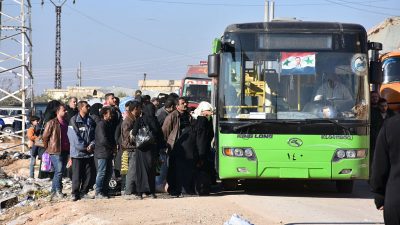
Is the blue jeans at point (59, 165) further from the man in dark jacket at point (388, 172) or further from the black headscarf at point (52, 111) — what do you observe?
the man in dark jacket at point (388, 172)

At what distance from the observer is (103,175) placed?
1269cm

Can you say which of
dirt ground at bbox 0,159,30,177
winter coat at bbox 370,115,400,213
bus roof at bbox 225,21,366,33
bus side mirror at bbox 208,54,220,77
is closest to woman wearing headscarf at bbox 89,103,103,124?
bus side mirror at bbox 208,54,220,77

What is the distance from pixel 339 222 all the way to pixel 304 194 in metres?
3.81

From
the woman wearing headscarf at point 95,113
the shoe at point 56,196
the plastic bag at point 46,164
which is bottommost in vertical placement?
the shoe at point 56,196

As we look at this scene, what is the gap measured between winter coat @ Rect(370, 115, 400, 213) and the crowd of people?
24.3ft

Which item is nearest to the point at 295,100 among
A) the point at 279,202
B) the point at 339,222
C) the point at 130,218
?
the point at 279,202

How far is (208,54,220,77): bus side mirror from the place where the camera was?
1234cm

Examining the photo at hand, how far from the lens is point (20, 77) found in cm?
2278

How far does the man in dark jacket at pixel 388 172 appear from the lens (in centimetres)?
499

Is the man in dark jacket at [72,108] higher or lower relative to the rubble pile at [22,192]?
higher

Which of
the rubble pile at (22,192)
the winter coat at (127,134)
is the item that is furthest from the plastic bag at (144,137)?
the rubble pile at (22,192)

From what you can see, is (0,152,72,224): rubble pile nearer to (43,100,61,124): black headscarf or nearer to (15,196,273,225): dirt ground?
(15,196,273,225): dirt ground

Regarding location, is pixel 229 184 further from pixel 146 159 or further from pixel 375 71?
pixel 375 71

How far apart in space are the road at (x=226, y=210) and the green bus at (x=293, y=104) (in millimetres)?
568
